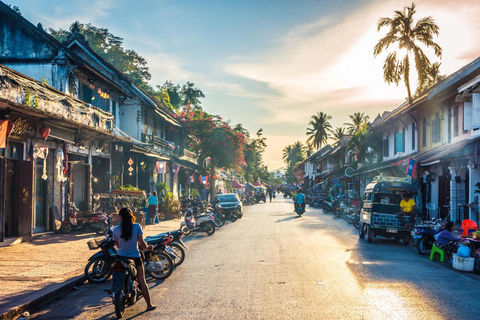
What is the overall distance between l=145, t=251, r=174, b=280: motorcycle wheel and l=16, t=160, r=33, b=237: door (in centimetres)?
726

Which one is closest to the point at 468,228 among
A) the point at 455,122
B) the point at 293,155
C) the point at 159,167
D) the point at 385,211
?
the point at 385,211

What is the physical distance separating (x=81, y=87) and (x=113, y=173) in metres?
5.17

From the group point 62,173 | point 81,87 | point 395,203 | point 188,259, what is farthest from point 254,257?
point 81,87

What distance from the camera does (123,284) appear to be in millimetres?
7059

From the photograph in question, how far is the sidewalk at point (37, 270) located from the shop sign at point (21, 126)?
→ 335cm

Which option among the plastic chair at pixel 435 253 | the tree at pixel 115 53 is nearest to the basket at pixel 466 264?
the plastic chair at pixel 435 253

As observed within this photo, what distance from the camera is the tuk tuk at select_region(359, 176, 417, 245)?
54.1 ft

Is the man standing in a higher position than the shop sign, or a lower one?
lower

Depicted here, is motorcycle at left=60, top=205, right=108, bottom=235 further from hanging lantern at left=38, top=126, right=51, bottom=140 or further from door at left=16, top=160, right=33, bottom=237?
hanging lantern at left=38, top=126, right=51, bottom=140

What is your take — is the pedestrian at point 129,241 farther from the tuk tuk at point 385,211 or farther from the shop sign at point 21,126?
the tuk tuk at point 385,211

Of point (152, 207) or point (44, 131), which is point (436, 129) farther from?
point (44, 131)

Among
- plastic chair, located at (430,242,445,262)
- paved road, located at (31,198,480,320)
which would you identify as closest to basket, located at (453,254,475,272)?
paved road, located at (31,198,480,320)

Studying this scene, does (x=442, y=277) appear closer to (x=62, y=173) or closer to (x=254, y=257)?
(x=254, y=257)

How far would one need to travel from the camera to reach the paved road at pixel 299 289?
698cm
